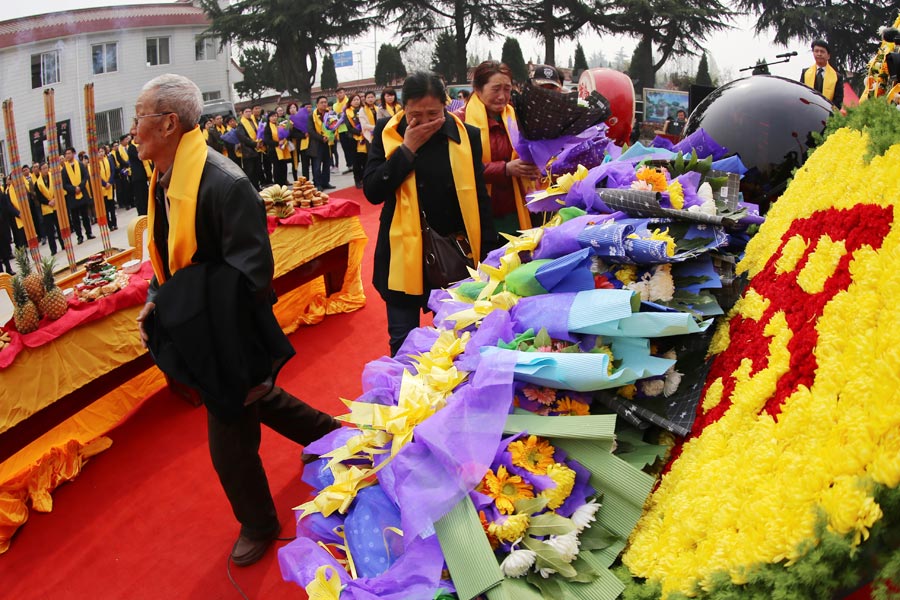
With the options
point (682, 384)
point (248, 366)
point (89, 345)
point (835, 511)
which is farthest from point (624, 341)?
point (89, 345)

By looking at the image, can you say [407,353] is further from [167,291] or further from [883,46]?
[883,46]

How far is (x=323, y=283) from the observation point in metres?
4.62

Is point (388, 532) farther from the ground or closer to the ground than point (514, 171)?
closer to the ground

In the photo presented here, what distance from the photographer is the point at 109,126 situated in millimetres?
10766

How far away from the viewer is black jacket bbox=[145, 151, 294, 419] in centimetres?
206

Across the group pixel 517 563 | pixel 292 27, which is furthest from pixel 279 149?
pixel 292 27

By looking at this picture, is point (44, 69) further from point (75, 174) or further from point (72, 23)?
point (75, 174)

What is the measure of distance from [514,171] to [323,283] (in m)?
2.04

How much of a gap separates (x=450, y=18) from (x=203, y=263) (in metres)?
26.4

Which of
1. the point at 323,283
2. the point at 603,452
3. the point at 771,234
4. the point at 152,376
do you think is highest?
the point at 771,234

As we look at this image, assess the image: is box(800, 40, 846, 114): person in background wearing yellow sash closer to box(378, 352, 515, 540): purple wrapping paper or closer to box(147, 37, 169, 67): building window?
box(378, 352, 515, 540): purple wrapping paper

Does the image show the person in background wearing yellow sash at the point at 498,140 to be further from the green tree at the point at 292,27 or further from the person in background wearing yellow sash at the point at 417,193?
the green tree at the point at 292,27

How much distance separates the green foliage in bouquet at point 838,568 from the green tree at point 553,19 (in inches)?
1011

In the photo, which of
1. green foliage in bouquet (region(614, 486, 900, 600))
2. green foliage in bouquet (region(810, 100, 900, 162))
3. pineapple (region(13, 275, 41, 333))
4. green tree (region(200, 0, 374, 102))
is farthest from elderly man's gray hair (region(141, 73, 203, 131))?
green tree (region(200, 0, 374, 102))
